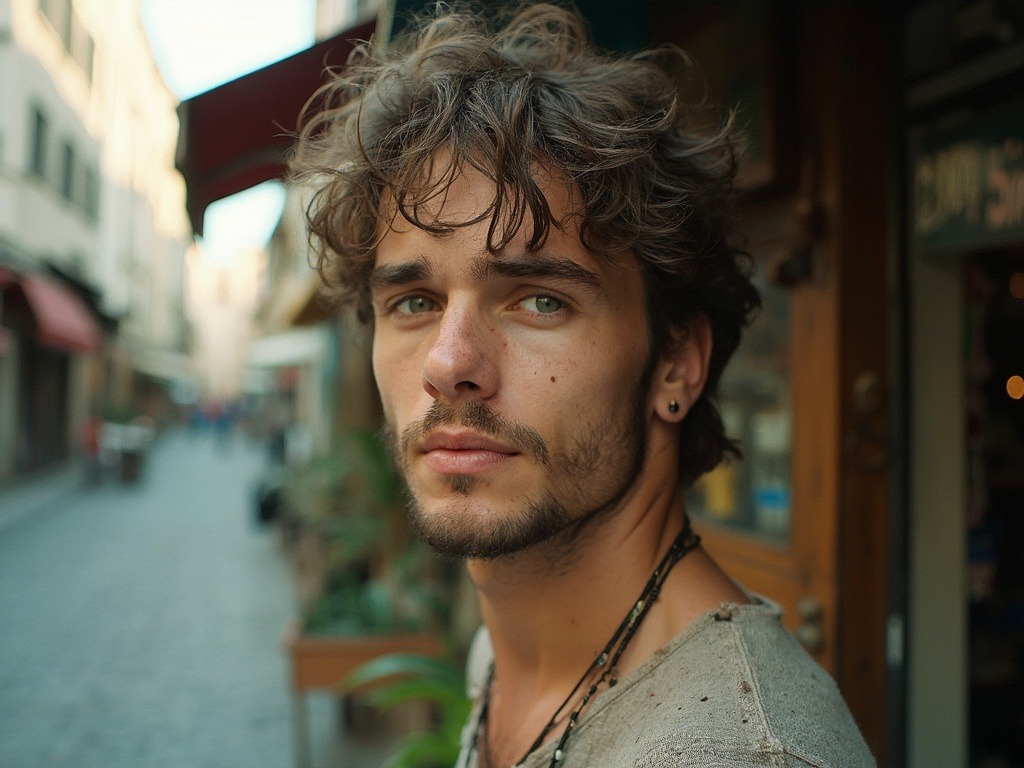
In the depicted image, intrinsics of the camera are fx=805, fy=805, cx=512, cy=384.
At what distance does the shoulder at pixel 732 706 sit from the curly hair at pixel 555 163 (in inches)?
18.8

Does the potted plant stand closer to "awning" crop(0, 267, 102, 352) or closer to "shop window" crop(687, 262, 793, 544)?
"shop window" crop(687, 262, 793, 544)

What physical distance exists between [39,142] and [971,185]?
1645cm

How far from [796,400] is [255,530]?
10585mm

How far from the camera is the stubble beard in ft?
4.12

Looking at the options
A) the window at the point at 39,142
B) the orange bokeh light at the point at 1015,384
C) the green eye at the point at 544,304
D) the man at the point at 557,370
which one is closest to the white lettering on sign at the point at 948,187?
→ the orange bokeh light at the point at 1015,384

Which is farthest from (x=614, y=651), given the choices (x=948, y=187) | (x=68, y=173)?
(x=68, y=173)

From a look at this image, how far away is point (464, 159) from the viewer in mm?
1326

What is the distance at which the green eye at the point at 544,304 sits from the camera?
1.32 metres

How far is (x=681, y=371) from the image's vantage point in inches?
57.8

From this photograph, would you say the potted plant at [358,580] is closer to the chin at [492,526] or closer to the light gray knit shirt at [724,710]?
the chin at [492,526]

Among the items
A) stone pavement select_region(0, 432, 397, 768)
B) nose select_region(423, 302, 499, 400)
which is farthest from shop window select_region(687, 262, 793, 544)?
stone pavement select_region(0, 432, 397, 768)

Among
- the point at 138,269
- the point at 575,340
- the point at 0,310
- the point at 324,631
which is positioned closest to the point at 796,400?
the point at 575,340

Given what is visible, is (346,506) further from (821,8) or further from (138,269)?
(138,269)

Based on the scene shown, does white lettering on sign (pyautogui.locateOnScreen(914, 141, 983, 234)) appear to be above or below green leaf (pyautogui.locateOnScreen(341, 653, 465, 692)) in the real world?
above
